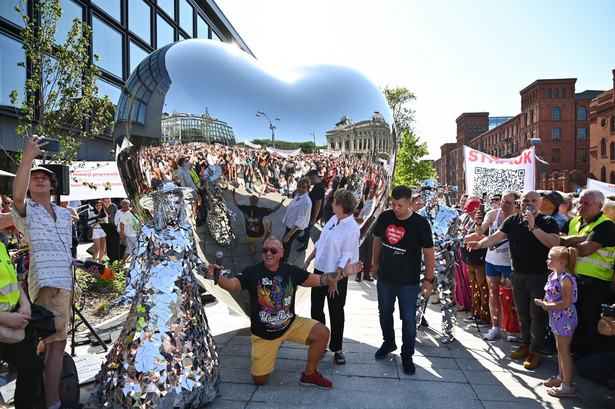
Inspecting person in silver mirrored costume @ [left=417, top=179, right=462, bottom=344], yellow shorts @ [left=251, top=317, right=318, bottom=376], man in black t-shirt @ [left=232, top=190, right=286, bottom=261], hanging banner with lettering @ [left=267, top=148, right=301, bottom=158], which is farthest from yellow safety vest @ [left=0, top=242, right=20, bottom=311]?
person in silver mirrored costume @ [left=417, top=179, right=462, bottom=344]

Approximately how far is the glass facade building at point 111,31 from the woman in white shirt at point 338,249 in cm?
840

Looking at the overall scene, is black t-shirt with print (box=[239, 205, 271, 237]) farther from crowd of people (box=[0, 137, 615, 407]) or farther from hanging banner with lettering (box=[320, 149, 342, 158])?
hanging banner with lettering (box=[320, 149, 342, 158])

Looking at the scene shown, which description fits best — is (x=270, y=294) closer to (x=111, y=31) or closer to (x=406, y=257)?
(x=406, y=257)

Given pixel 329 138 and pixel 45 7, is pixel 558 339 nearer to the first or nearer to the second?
pixel 329 138

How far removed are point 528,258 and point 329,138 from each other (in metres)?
2.43

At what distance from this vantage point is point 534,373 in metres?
4.20

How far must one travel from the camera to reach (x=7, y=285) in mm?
2855

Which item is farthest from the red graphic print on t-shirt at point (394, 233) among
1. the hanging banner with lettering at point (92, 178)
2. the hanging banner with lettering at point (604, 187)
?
the hanging banner with lettering at point (92, 178)

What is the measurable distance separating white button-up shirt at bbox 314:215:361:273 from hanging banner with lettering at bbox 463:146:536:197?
6.72 m

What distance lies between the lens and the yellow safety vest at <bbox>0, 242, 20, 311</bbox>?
283 cm

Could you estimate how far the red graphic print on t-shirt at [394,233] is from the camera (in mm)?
4329

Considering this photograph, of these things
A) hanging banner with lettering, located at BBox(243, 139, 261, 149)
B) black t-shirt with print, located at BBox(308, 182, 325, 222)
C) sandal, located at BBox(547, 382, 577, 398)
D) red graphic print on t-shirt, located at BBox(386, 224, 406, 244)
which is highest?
hanging banner with lettering, located at BBox(243, 139, 261, 149)

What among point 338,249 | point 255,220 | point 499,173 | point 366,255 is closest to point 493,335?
point 338,249

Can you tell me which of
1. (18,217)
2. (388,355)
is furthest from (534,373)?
(18,217)
